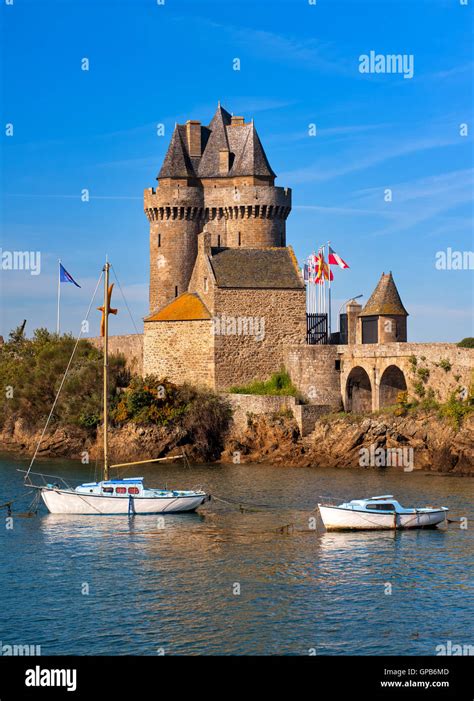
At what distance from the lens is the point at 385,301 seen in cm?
6119

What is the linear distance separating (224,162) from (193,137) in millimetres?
3085

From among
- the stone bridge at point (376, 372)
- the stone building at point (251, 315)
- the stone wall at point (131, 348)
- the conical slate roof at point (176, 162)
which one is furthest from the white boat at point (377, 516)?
the conical slate roof at point (176, 162)

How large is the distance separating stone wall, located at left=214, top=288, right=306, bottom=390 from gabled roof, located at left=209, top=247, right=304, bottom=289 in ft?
1.39

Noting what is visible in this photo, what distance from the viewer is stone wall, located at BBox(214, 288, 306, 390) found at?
62812mm

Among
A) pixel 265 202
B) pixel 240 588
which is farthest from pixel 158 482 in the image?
pixel 265 202

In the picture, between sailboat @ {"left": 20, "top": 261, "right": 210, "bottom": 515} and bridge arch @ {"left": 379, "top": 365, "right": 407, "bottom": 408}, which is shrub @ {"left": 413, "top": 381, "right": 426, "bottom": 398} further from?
sailboat @ {"left": 20, "top": 261, "right": 210, "bottom": 515}

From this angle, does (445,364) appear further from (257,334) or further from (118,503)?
(118,503)

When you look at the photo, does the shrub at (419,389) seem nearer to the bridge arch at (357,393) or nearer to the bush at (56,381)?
the bridge arch at (357,393)

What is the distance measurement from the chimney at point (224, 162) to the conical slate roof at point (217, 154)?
0.20 metres

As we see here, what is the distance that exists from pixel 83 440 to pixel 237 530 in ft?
91.4

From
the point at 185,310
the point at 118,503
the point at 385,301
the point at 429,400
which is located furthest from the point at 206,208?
the point at 118,503

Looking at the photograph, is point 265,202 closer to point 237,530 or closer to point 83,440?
point 83,440

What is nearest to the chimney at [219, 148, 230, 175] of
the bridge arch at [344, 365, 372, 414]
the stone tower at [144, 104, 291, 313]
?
the stone tower at [144, 104, 291, 313]
